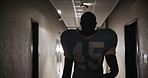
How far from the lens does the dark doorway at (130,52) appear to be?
4879 mm

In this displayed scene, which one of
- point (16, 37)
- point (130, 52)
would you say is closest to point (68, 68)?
point (16, 37)

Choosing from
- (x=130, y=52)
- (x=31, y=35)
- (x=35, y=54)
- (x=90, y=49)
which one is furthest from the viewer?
(x=130, y=52)

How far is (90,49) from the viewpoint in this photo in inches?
52.7

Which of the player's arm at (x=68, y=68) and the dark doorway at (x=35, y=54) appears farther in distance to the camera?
the dark doorway at (x=35, y=54)

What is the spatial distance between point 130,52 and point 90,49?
374cm

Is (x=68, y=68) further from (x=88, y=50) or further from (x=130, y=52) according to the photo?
(x=130, y=52)

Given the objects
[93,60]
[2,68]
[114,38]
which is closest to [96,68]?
[93,60]

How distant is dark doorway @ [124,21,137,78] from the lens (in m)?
4.88

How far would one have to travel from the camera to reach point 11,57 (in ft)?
8.69

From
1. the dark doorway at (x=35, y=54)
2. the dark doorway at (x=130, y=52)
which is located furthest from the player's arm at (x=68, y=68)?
the dark doorway at (x=130, y=52)

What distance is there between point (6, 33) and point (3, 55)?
0.82 feet

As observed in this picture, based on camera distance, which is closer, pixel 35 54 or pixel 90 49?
pixel 90 49

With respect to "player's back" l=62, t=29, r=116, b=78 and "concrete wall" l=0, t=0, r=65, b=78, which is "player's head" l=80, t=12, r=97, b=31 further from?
"concrete wall" l=0, t=0, r=65, b=78

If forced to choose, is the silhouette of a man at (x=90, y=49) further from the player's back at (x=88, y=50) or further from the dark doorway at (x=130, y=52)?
the dark doorway at (x=130, y=52)
